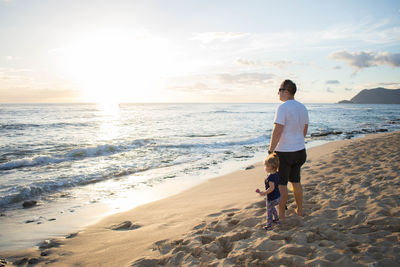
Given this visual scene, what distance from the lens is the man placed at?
3467 millimetres

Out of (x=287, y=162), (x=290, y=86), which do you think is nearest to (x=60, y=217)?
(x=287, y=162)

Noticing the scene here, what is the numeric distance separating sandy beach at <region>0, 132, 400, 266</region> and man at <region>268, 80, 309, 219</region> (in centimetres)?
81

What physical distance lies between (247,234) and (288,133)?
5.37 ft

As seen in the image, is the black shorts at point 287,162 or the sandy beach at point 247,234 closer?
the sandy beach at point 247,234

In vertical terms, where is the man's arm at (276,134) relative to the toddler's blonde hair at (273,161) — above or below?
above

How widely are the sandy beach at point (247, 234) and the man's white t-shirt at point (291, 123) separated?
1233mm

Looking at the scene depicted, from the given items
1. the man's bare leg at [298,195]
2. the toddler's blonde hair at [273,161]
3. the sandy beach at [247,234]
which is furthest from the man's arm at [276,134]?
the sandy beach at [247,234]

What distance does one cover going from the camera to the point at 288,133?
3535 mm

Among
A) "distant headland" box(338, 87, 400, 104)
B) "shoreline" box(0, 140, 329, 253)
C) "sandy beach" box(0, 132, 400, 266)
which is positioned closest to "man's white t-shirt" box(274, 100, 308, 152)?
"sandy beach" box(0, 132, 400, 266)

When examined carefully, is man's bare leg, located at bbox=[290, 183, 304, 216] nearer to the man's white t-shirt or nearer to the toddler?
the toddler

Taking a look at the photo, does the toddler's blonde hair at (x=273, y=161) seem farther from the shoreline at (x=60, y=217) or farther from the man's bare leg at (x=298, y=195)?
the shoreline at (x=60, y=217)

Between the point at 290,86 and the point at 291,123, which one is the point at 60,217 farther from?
the point at 290,86

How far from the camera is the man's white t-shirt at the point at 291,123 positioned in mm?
3467

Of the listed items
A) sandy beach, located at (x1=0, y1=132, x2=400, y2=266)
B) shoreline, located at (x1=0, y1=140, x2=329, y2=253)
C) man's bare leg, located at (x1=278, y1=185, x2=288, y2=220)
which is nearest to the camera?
sandy beach, located at (x1=0, y1=132, x2=400, y2=266)
